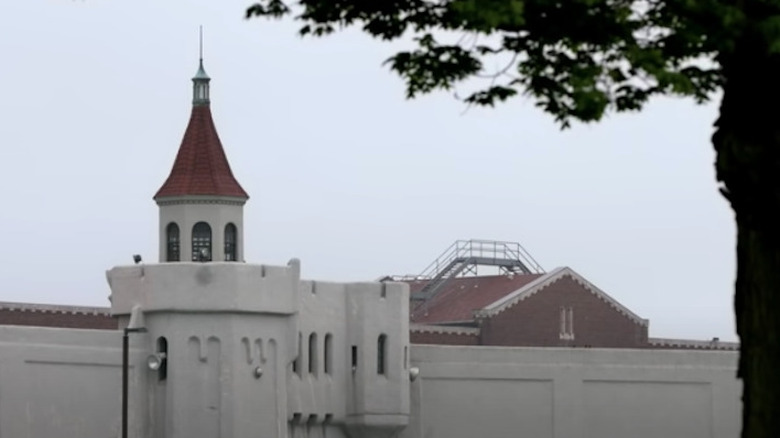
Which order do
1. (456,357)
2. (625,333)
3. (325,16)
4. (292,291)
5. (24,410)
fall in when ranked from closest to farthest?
(325,16) → (24,410) → (292,291) → (456,357) → (625,333)

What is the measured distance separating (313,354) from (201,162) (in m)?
14.6

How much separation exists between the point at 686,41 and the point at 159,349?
41.8 metres

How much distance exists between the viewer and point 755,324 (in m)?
20.6

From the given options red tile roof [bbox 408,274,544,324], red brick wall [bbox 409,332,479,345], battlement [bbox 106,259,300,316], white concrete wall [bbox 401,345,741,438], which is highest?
red tile roof [bbox 408,274,544,324]

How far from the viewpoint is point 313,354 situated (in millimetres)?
65000

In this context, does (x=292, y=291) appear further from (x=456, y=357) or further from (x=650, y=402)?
(x=650, y=402)

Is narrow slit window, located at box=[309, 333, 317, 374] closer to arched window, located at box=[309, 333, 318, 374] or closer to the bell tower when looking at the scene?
arched window, located at box=[309, 333, 318, 374]

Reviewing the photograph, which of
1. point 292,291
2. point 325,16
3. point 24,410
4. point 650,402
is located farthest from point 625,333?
point 325,16

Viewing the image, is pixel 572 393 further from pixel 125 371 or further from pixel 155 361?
pixel 125 371

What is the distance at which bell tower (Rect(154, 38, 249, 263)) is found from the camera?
7450 cm

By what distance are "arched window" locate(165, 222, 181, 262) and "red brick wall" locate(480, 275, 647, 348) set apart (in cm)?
1529

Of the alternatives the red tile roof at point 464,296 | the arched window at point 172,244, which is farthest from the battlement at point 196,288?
the red tile roof at point 464,296

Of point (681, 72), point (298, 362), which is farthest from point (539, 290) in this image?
point (681, 72)

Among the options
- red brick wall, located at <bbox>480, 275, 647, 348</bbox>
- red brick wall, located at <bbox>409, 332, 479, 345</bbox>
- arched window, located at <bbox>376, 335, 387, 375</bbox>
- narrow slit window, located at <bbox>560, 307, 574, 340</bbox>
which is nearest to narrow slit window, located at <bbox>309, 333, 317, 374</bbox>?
arched window, located at <bbox>376, 335, 387, 375</bbox>
